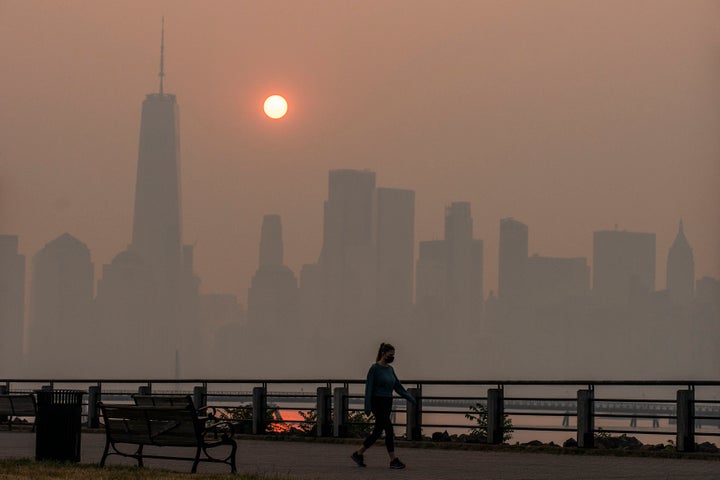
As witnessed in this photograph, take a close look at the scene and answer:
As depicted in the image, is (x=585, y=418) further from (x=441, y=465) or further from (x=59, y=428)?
(x=59, y=428)

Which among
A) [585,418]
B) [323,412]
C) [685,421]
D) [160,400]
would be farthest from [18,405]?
[685,421]

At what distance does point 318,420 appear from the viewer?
2748 centimetres

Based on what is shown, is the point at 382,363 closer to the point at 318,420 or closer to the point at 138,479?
the point at 138,479

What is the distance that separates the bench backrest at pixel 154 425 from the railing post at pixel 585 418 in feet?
25.6

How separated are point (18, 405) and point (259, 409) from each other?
6.44m

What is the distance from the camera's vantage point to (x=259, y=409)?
29.2 meters

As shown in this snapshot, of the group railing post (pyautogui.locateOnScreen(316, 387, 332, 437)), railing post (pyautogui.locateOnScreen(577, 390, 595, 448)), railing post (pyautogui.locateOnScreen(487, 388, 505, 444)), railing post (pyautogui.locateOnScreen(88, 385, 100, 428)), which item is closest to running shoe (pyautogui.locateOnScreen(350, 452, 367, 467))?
railing post (pyautogui.locateOnScreen(577, 390, 595, 448))

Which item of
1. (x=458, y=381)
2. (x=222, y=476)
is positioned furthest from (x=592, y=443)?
(x=222, y=476)

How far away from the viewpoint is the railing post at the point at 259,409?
1142 inches

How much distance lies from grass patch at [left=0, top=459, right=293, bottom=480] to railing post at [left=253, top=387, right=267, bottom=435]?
11045 mm

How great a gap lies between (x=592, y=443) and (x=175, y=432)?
824cm

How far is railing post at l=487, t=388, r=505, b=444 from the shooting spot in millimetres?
24031

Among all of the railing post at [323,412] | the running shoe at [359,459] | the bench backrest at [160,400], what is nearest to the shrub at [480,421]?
the railing post at [323,412]

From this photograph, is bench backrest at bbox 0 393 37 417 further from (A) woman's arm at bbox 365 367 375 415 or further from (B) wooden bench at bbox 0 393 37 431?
(A) woman's arm at bbox 365 367 375 415
